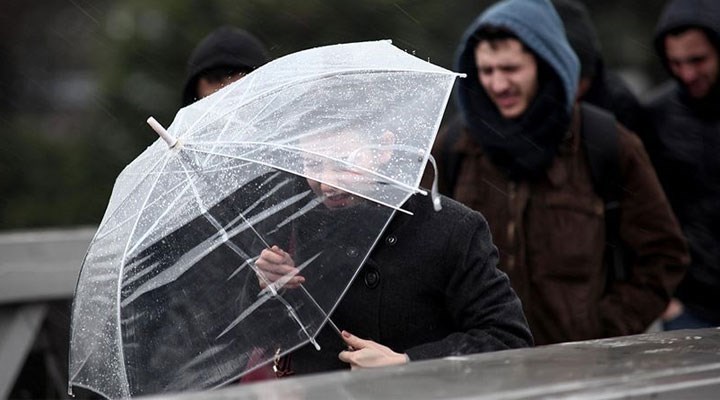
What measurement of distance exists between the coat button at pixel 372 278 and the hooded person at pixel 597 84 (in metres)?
2.84

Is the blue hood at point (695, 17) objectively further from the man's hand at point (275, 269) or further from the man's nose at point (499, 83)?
the man's hand at point (275, 269)

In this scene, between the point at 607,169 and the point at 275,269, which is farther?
the point at 607,169

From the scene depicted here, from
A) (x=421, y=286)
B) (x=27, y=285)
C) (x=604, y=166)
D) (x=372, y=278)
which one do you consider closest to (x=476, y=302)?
(x=421, y=286)

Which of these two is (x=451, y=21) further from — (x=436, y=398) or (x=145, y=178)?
(x=436, y=398)

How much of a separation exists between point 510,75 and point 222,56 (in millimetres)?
1127

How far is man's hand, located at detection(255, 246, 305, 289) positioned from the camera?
335 cm

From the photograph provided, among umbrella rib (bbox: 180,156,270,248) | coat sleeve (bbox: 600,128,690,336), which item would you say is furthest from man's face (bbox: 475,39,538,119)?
umbrella rib (bbox: 180,156,270,248)

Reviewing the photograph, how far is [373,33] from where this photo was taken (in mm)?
10125

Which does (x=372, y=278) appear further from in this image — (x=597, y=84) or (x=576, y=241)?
(x=597, y=84)

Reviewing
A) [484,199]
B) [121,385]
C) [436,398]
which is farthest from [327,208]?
[484,199]

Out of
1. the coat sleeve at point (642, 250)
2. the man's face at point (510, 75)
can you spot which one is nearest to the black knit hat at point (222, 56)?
the man's face at point (510, 75)

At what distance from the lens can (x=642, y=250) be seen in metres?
5.10

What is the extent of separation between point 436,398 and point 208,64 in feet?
→ 10.8

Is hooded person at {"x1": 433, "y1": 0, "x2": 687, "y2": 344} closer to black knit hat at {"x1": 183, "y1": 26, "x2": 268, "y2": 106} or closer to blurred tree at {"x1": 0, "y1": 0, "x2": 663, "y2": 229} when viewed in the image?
black knit hat at {"x1": 183, "y1": 26, "x2": 268, "y2": 106}
